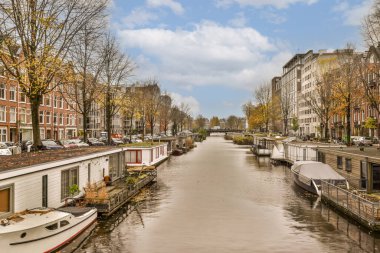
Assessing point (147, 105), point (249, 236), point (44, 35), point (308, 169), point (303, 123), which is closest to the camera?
point (249, 236)

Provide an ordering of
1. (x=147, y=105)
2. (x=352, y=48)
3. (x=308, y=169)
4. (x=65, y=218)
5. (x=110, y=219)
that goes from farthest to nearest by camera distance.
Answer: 1. (x=147, y=105)
2. (x=352, y=48)
3. (x=308, y=169)
4. (x=110, y=219)
5. (x=65, y=218)

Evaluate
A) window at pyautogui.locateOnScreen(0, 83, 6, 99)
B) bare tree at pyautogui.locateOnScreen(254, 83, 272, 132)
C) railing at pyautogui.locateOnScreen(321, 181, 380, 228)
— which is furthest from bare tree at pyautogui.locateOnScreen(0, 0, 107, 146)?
bare tree at pyautogui.locateOnScreen(254, 83, 272, 132)

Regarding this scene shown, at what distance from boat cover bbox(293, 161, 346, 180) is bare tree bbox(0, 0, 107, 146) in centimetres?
2335

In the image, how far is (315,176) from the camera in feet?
116

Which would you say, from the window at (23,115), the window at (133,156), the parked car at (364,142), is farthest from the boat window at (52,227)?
the window at (23,115)

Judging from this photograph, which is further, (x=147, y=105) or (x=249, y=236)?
(x=147, y=105)

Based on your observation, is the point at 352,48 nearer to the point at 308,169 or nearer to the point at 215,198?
the point at 308,169

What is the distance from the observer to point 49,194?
22.4 meters

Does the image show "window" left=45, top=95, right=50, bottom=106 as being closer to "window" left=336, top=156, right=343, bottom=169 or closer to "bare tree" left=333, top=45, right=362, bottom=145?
"bare tree" left=333, top=45, right=362, bottom=145

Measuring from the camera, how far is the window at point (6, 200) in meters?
18.0

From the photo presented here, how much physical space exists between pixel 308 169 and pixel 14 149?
117ft

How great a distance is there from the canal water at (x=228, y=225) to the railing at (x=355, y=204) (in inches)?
28.9

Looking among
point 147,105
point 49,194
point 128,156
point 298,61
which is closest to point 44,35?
point 49,194

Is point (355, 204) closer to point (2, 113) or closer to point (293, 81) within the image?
point (2, 113)
